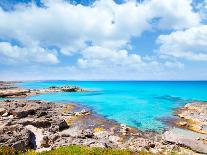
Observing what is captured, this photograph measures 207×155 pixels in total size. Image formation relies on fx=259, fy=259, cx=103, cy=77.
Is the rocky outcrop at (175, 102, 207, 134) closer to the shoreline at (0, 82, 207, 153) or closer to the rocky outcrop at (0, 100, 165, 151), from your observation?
the shoreline at (0, 82, 207, 153)

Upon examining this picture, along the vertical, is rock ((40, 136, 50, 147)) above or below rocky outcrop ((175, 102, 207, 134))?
above

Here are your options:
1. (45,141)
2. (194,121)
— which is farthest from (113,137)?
(194,121)

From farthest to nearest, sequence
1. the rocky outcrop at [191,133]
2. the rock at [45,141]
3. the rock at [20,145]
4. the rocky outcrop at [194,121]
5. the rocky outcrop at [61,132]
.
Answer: the rocky outcrop at [194,121] < the rocky outcrop at [191,133] < the rock at [45,141] < the rocky outcrop at [61,132] < the rock at [20,145]

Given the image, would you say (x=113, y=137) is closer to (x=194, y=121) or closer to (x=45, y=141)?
(x=45, y=141)

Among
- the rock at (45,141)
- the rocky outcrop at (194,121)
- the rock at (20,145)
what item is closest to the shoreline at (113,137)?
the rock at (45,141)

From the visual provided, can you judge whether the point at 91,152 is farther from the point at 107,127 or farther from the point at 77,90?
the point at 77,90

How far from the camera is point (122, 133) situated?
3844 centimetres

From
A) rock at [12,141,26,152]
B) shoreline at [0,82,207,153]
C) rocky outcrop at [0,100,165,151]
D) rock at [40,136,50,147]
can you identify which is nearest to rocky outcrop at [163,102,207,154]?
shoreline at [0,82,207,153]

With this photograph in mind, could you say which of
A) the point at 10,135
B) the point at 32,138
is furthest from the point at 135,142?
the point at 10,135

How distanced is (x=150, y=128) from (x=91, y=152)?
89.0 ft

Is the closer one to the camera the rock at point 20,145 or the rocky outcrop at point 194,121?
the rock at point 20,145

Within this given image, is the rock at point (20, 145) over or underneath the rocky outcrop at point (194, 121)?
over

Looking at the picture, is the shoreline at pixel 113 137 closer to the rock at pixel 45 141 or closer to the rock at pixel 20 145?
the rock at pixel 45 141

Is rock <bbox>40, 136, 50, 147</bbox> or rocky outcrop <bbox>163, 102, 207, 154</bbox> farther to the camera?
rocky outcrop <bbox>163, 102, 207, 154</bbox>
